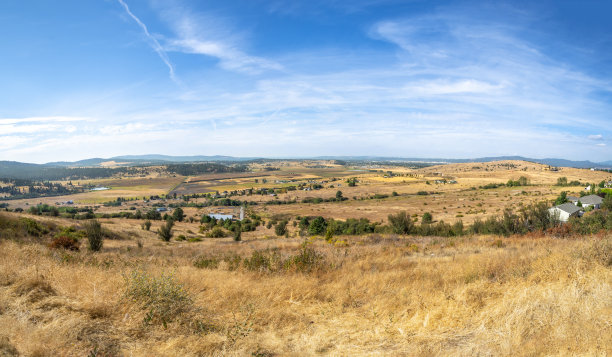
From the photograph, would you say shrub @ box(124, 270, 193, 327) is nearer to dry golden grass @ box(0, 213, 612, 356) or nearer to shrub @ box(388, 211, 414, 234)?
dry golden grass @ box(0, 213, 612, 356)

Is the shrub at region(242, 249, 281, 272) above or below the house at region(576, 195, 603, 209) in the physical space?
above

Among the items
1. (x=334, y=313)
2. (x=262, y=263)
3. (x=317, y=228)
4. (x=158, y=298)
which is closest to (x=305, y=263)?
(x=262, y=263)

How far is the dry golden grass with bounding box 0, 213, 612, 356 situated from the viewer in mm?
3688

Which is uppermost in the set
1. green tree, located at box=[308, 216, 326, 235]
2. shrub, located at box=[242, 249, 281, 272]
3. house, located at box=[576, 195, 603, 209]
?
shrub, located at box=[242, 249, 281, 272]

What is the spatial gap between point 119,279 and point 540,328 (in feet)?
23.5

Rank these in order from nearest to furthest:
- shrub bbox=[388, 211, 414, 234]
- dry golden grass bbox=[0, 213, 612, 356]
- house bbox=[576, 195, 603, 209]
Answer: dry golden grass bbox=[0, 213, 612, 356]
shrub bbox=[388, 211, 414, 234]
house bbox=[576, 195, 603, 209]

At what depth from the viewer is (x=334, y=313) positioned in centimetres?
518

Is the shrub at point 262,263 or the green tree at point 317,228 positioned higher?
the shrub at point 262,263

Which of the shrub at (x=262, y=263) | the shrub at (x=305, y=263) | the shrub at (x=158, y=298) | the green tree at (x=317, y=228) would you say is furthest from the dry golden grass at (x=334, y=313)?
the green tree at (x=317, y=228)

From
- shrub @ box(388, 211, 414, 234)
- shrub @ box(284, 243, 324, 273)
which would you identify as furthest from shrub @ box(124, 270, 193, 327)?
shrub @ box(388, 211, 414, 234)

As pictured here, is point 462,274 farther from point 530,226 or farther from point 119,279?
point 530,226

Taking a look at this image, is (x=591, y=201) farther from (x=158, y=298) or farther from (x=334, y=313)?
(x=158, y=298)

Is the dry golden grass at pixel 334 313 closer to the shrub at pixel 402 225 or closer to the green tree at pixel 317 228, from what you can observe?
the shrub at pixel 402 225

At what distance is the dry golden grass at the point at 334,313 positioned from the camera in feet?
12.1
